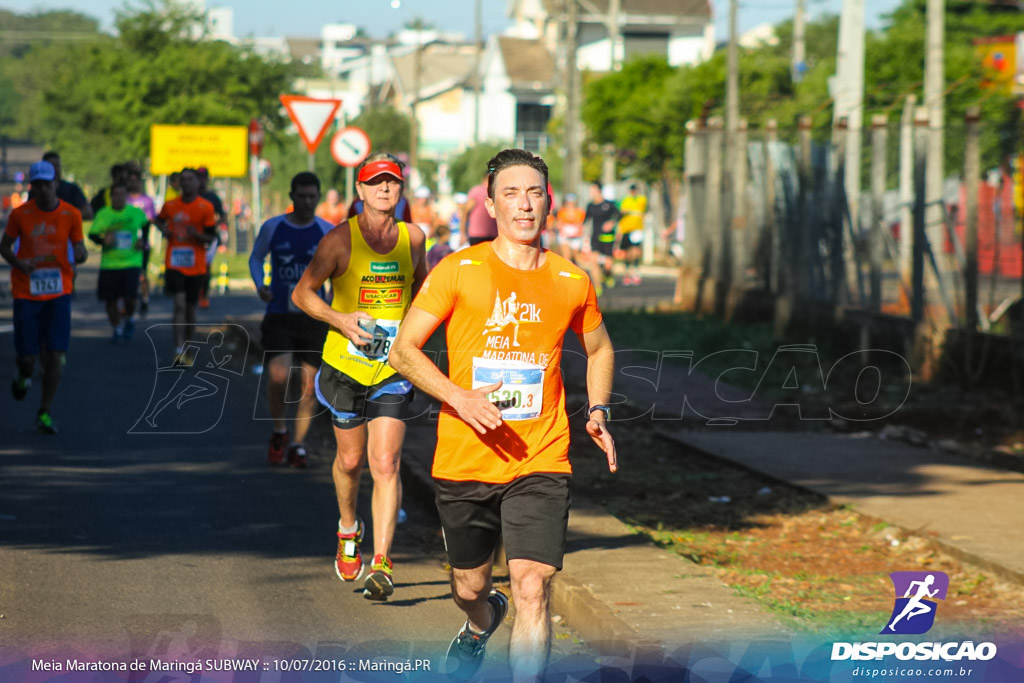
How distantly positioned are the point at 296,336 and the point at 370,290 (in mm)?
2700

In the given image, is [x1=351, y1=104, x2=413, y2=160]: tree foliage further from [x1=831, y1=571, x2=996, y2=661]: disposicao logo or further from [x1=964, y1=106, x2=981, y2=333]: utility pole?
[x1=831, y1=571, x2=996, y2=661]: disposicao logo

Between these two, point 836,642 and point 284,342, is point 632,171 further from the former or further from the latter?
point 836,642

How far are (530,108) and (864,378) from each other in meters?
71.8

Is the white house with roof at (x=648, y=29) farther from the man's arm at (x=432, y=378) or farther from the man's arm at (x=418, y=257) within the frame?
the man's arm at (x=432, y=378)

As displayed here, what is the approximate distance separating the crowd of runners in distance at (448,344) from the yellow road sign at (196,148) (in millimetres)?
30804

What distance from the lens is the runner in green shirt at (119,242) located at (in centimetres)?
1605

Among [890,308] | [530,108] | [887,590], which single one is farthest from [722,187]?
[530,108]

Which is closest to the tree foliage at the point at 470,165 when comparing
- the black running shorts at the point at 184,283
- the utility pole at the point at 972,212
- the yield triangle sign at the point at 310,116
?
the yield triangle sign at the point at 310,116

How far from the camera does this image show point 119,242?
1617 centimetres

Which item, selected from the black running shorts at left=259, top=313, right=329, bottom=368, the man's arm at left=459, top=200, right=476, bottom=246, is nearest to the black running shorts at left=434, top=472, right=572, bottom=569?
the black running shorts at left=259, top=313, right=329, bottom=368

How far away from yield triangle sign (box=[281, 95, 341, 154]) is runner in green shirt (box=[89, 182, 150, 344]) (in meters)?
2.48

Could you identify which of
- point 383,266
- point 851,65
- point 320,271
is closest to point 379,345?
point 383,266

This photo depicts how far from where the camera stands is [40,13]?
126500 mm

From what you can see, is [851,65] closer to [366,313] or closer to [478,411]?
[366,313]
